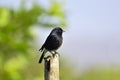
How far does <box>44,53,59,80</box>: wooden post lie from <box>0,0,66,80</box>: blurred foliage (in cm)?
288

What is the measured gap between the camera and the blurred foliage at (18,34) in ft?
31.2

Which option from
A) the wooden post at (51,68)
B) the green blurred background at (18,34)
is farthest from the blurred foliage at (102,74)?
→ the wooden post at (51,68)

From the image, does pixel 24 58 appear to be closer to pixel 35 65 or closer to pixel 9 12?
pixel 9 12

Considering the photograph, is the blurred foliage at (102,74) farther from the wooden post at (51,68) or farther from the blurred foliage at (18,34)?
the wooden post at (51,68)

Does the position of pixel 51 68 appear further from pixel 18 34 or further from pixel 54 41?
pixel 18 34

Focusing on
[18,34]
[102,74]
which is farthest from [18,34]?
[102,74]

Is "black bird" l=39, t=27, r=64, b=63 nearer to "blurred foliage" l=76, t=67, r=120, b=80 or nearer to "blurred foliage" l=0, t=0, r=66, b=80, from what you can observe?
"blurred foliage" l=0, t=0, r=66, b=80

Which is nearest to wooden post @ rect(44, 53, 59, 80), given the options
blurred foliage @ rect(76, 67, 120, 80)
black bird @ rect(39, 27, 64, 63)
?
black bird @ rect(39, 27, 64, 63)

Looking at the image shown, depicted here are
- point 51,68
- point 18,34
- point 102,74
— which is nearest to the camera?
point 51,68

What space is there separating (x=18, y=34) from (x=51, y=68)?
3.69m

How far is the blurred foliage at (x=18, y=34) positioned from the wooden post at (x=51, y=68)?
2880 millimetres

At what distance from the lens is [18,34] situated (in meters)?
10.0

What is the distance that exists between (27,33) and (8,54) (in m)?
0.44

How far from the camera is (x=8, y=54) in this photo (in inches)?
386
